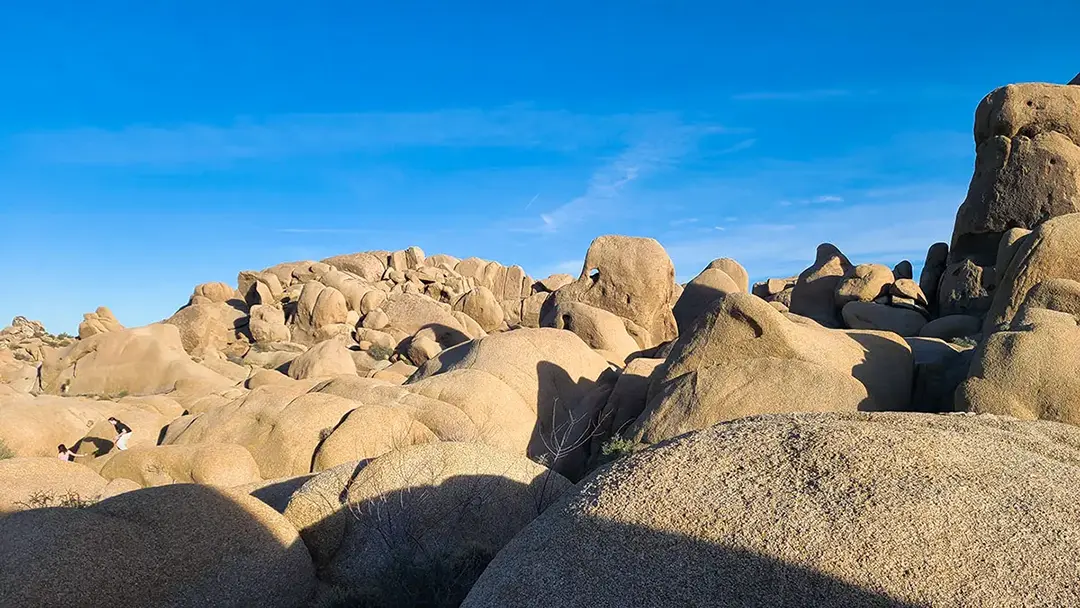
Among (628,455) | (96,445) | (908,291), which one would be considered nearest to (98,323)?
(96,445)

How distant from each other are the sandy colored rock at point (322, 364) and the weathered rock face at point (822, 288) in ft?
60.3

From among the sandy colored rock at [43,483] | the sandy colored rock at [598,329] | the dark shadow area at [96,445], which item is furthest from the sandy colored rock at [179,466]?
the sandy colored rock at [598,329]

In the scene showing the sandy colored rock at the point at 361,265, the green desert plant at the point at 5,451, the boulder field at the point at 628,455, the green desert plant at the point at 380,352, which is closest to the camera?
the boulder field at the point at 628,455

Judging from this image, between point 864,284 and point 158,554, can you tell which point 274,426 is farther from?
point 864,284

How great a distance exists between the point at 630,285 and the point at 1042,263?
13.5 m

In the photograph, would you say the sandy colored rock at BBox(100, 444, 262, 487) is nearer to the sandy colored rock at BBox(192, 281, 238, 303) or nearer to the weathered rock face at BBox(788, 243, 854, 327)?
the weathered rock face at BBox(788, 243, 854, 327)

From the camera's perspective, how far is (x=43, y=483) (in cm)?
979

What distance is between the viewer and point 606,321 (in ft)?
74.3

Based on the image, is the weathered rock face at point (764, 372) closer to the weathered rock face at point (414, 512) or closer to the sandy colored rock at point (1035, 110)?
the weathered rock face at point (414, 512)

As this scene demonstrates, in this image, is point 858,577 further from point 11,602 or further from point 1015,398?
point 1015,398

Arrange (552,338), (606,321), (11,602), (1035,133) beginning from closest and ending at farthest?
1. (11,602)
2. (552,338)
3. (606,321)
4. (1035,133)

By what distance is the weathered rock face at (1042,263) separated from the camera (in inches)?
583

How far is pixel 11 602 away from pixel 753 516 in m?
5.09

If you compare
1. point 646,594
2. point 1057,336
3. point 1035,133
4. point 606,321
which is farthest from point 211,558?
point 1035,133
